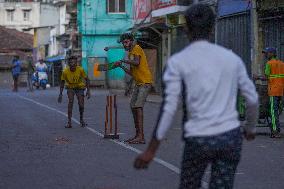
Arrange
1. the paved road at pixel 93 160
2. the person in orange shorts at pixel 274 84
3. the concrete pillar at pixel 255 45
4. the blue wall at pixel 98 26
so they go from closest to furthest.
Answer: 1. the paved road at pixel 93 160
2. the person in orange shorts at pixel 274 84
3. the concrete pillar at pixel 255 45
4. the blue wall at pixel 98 26

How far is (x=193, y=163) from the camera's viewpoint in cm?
527

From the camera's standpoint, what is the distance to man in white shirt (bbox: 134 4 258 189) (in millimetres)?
5121

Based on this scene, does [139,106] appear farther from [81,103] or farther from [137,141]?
[81,103]

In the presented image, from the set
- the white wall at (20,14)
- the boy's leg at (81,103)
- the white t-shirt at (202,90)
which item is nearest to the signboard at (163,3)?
the boy's leg at (81,103)

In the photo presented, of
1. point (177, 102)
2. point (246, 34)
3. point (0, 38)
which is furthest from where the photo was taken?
point (0, 38)

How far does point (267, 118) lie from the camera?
16078mm

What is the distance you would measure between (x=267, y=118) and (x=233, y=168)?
432 inches

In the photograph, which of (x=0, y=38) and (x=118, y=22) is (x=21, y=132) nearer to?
(x=118, y=22)

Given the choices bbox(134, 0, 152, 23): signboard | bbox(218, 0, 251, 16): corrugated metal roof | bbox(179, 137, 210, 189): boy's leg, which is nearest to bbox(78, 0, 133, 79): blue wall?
bbox(134, 0, 152, 23): signboard

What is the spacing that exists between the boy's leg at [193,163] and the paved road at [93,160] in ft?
11.8

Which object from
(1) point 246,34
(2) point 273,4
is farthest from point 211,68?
(1) point 246,34

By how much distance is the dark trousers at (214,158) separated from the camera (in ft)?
16.9

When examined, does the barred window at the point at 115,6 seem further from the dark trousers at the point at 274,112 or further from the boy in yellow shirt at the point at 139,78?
the boy in yellow shirt at the point at 139,78

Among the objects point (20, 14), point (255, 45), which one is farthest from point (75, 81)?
point (20, 14)
